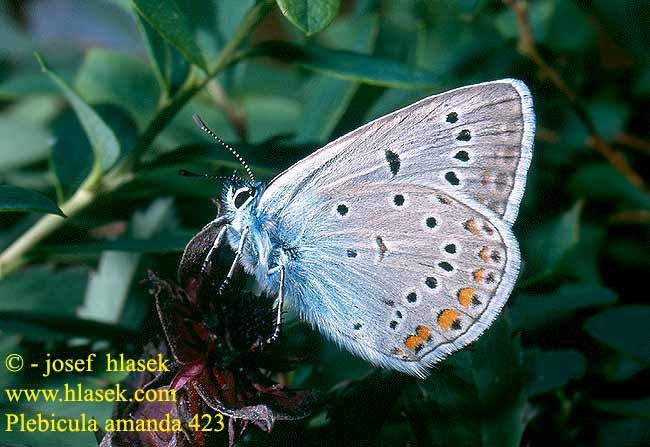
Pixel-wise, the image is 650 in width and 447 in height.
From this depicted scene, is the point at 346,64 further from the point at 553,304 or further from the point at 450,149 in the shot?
the point at 553,304

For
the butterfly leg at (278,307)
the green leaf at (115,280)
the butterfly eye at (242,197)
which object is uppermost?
the butterfly eye at (242,197)

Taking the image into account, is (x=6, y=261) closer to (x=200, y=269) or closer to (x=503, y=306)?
(x=200, y=269)

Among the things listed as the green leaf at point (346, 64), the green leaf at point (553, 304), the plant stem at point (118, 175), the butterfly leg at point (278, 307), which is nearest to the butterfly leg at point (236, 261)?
the butterfly leg at point (278, 307)

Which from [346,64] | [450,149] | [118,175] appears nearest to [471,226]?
[450,149]

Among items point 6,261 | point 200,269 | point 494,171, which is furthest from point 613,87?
point 6,261

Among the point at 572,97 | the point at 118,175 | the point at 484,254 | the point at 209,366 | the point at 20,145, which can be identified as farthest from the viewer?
the point at 20,145

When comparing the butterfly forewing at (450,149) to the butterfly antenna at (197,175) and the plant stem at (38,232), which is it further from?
the plant stem at (38,232)

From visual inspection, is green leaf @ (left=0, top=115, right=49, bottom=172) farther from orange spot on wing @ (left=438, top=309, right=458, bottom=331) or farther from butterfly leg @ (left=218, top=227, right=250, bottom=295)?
orange spot on wing @ (left=438, top=309, right=458, bottom=331)
